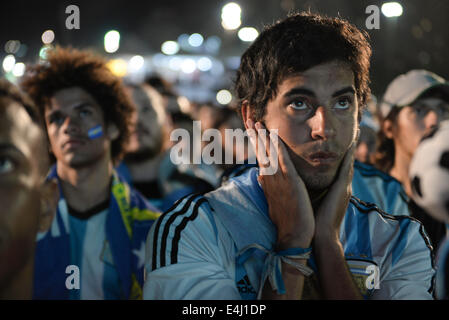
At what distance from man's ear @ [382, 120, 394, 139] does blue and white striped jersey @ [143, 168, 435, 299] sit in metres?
1.91

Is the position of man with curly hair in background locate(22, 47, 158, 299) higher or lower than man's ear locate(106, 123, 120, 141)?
lower

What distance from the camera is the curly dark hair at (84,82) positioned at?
9.95 feet

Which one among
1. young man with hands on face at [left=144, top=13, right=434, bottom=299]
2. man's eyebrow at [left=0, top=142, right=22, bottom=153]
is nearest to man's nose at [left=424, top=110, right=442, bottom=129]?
young man with hands on face at [left=144, top=13, right=434, bottom=299]

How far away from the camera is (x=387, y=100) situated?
3.73 m

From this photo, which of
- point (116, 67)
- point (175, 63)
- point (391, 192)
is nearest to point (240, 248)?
point (391, 192)

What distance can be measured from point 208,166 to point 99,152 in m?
2.93

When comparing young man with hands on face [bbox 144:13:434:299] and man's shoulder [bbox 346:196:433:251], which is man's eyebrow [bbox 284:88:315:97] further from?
man's shoulder [bbox 346:196:433:251]

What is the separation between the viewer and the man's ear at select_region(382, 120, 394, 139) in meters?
3.66

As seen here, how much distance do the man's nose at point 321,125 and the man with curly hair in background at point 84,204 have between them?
1610 millimetres

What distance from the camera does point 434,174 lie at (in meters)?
1.32

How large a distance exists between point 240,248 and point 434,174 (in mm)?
775

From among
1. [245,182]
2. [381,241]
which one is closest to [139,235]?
[245,182]

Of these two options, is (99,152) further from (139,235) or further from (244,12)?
(244,12)

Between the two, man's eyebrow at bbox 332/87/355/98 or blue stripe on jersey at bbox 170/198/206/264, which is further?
man's eyebrow at bbox 332/87/355/98
